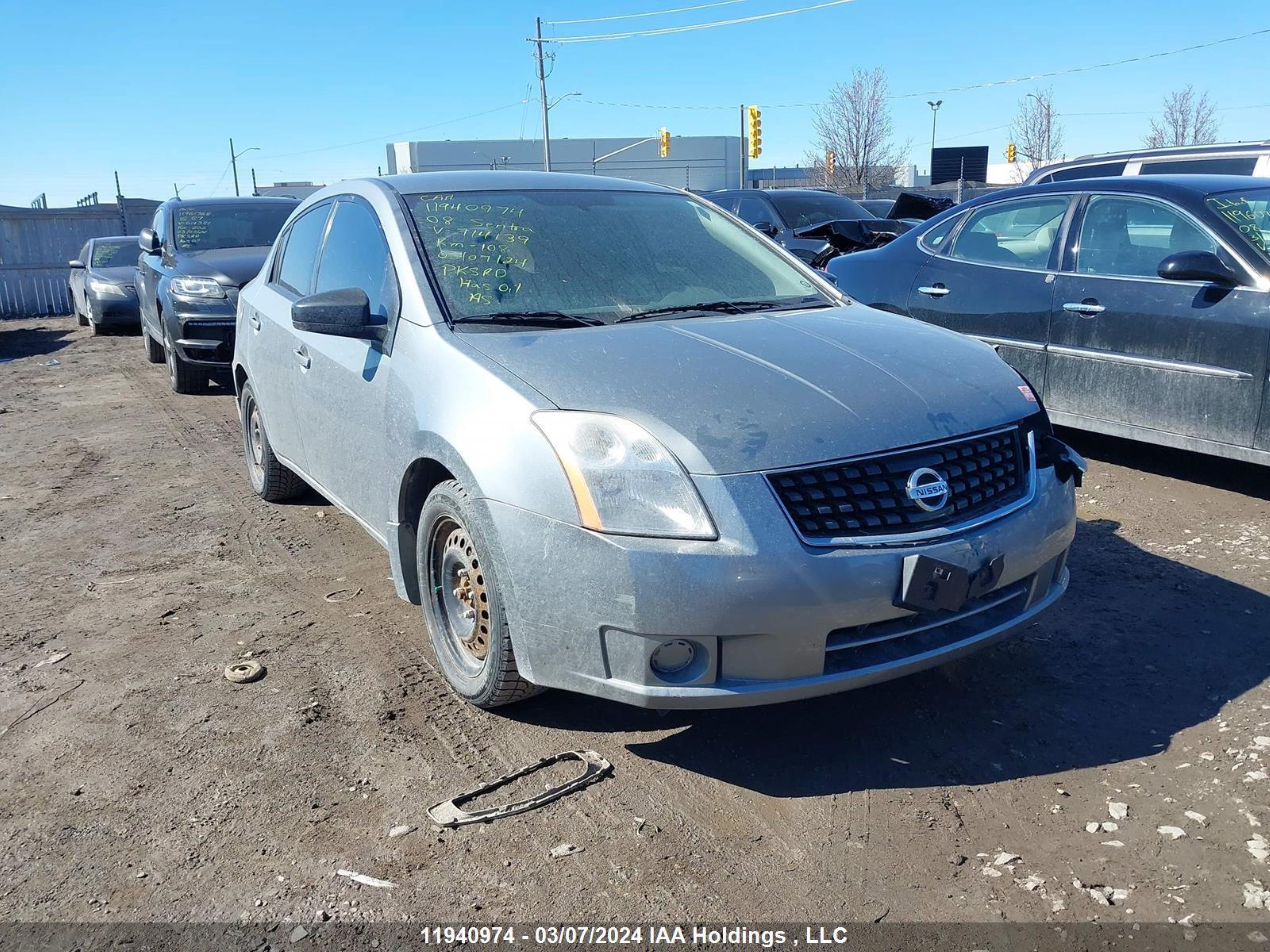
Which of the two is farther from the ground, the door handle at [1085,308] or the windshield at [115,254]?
the windshield at [115,254]

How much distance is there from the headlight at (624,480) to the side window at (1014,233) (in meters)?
4.31

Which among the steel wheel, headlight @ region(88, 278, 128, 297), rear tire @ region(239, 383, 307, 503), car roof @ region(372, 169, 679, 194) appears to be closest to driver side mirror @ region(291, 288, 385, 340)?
car roof @ region(372, 169, 679, 194)

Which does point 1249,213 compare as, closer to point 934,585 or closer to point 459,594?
point 934,585

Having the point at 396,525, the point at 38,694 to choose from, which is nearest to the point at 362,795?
the point at 396,525

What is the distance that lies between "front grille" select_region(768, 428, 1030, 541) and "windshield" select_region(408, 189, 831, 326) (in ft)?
3.76

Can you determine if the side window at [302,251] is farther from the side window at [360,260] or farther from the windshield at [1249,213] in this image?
the windshield at [1249,213]

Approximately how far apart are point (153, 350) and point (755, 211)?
762 cm

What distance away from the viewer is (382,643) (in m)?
4.00

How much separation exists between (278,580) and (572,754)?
219cm

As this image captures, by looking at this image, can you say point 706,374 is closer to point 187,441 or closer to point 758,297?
point 758,297

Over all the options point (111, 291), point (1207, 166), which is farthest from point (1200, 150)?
point (111, 291)

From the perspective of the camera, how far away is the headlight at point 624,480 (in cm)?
273

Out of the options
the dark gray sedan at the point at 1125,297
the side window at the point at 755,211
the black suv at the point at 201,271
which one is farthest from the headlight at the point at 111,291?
the dark gray sedan at the point at 1125,297

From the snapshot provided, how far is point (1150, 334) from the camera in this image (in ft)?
18.2
